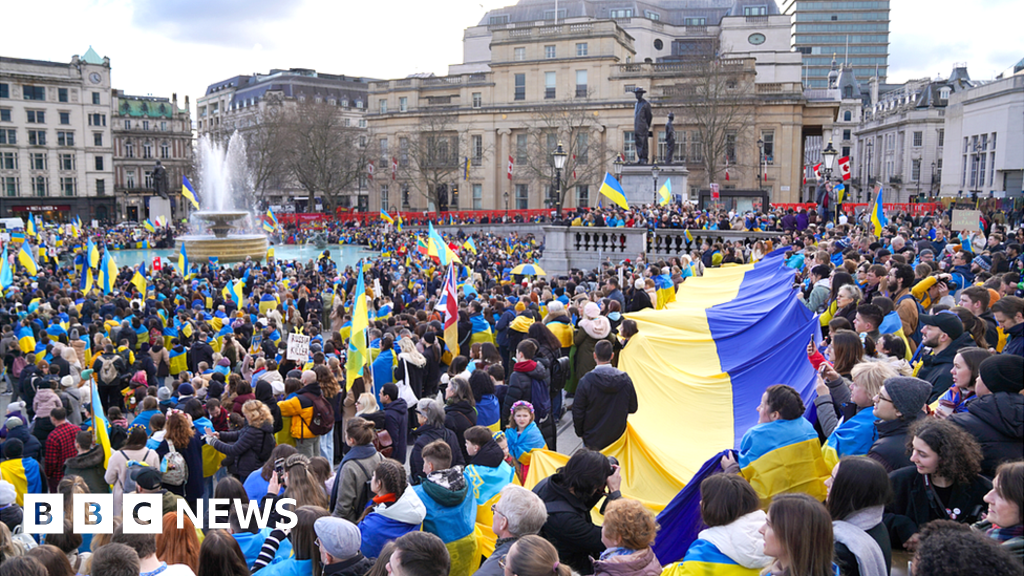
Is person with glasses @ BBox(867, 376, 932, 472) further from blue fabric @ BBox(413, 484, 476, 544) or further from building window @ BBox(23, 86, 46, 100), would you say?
building window @ BBox(23, 86, 46, 100)

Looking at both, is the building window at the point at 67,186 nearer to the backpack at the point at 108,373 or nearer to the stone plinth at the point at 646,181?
the stone plinth at the point at 646,181

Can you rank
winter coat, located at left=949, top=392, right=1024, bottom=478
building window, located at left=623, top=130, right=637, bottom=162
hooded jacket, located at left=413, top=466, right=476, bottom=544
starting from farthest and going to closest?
building window, located at left=623, top=130, right=637, bottom=162 < hooded jacket, located at left=413, top=466, right=476, bottom=544 < winter coat, located at left=949, top=392, right=1024, bottom=478

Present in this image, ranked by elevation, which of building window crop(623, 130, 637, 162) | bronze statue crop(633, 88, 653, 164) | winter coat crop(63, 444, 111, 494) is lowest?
winter coat crop(63, 444, 111, 494)

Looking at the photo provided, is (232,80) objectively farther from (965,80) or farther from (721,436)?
(721,436)

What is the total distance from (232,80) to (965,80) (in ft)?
353

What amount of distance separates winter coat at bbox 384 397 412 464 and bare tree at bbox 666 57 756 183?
52.4m

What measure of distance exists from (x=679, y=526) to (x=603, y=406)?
7.73 feet

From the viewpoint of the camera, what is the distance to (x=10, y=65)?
3157 inches

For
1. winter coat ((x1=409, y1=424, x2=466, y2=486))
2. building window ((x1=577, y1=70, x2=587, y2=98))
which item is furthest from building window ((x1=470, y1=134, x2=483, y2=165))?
winter coat ((x1=409, y1=424, x2=466, y2=486))

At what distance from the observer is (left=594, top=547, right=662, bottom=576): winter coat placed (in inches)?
162

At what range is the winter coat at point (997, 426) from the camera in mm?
4613

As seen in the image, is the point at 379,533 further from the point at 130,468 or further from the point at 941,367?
the point at 941,367

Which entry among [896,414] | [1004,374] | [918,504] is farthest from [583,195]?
[918,504]

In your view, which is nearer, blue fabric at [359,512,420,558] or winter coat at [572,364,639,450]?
blue fabric at [359,512,420,558]
